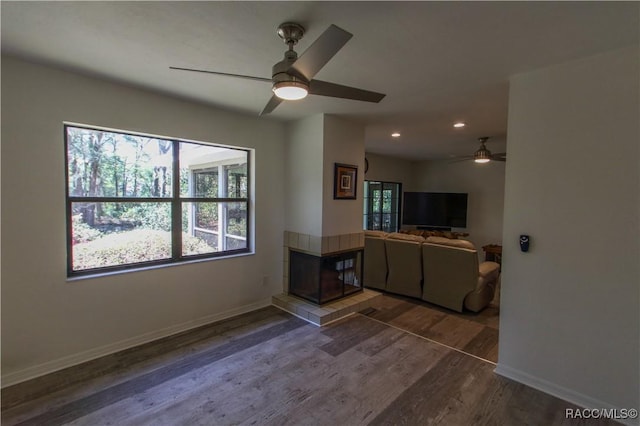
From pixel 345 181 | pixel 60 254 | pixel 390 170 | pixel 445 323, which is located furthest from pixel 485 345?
pixel 390 170

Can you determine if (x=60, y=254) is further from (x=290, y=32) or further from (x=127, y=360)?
(x=290, y=32)

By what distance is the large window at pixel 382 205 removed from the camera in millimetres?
6586

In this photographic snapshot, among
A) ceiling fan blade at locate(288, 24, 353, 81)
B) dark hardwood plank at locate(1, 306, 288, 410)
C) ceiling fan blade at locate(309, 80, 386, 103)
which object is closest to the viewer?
ceiling fan blade at locate(288, 24, 353, 81)

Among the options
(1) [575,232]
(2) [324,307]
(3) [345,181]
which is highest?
(3) [345,181]

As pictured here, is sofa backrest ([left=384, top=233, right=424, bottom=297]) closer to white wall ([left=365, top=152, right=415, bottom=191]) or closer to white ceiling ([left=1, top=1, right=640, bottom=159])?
white ceiling ([left=1, top=1, right=640, bottom=159])

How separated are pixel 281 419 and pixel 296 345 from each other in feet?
3.12

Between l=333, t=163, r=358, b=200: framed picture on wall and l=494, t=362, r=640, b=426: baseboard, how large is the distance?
2251 mm

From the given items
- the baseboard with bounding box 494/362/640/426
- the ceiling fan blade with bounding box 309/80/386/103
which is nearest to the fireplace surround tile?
the baseboard with bounding box 494/362/640/426

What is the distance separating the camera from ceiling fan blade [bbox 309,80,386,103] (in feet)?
5.72

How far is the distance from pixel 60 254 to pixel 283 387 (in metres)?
2.08

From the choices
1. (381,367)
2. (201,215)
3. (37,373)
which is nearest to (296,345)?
(381,367)

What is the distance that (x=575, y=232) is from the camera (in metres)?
2.07

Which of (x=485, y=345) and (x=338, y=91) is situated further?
(x=485, y=345)

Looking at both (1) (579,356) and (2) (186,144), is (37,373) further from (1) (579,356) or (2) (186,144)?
(1) (579,356)
